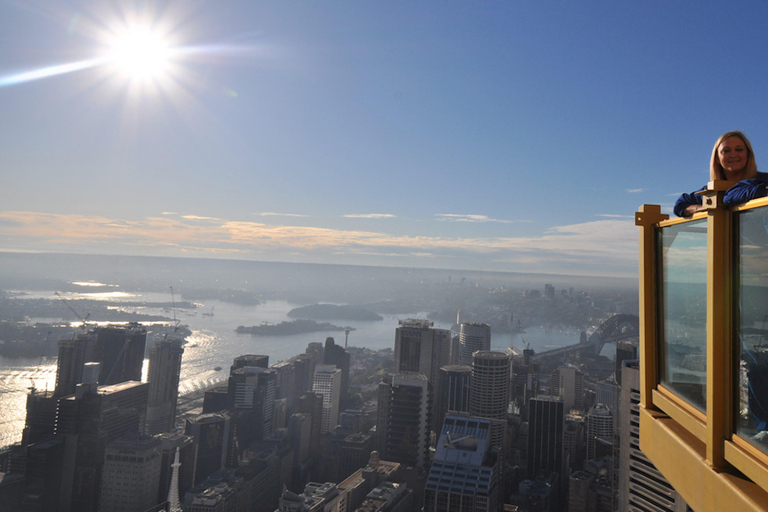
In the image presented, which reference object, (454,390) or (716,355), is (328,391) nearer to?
(454,390)

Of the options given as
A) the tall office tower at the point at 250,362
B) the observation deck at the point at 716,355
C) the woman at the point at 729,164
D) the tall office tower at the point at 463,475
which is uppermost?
the woman at the point at 729,164

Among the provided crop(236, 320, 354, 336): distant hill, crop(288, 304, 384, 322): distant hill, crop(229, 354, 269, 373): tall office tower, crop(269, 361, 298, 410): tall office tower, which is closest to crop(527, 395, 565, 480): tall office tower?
crop(269, 361, 298, 410): tall office tower

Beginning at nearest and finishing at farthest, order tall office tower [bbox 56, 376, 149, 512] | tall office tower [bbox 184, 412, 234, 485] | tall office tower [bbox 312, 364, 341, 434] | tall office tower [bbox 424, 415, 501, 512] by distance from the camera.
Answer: tall office tower [bbox 424, 415, 501, 512]
tall office tower [bbox 56, 376, 149, 512]
tall office tower [bbox 184, 412, 234, 485]
tall office tower [bbox 312, 364, 341, 434]

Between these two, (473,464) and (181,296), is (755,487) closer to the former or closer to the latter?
(473,464)

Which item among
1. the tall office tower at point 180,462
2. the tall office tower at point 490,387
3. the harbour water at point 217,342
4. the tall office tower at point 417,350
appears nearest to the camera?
the tall office tower at point 180,462

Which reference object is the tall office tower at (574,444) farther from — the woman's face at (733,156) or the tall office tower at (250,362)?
the woman's face at (733,156)

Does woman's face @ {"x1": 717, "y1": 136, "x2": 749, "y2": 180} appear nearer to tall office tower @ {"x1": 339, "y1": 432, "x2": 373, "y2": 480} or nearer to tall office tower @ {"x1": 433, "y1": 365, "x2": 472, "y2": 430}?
tall office tower @ {"x1": 339, "y1": 432, "x2": 373, "y2": 480}

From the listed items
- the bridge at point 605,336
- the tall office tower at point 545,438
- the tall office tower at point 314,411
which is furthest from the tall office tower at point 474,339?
the tall office tower at point 314,411
